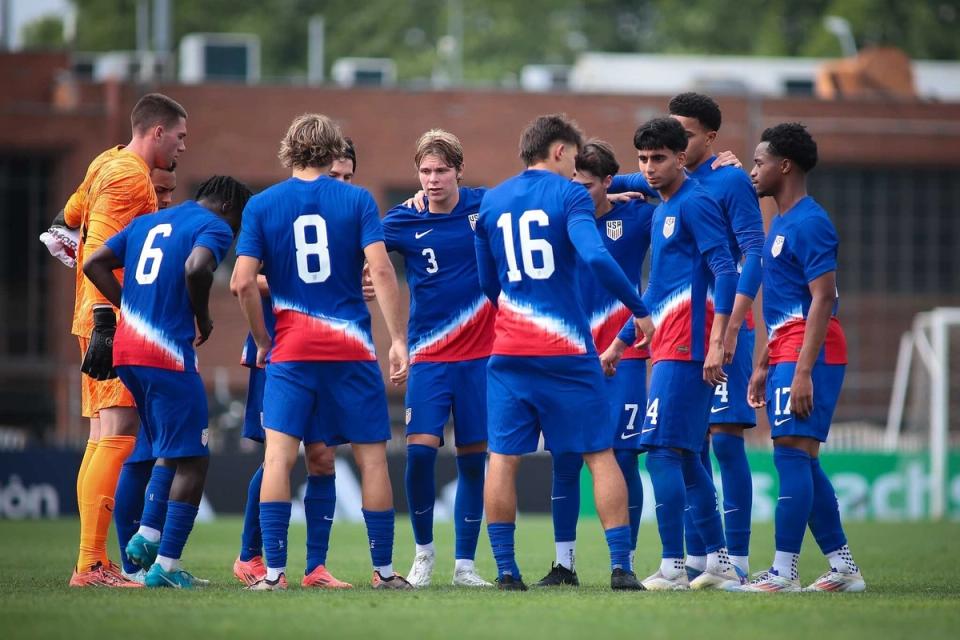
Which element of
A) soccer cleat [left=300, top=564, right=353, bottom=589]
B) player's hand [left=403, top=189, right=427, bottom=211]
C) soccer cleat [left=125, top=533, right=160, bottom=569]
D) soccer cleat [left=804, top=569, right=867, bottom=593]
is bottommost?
soccer cleat [left=804, top=569, right=867, bottom=593]

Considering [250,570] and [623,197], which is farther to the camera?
[623,197]

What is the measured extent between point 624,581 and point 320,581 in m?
1.81

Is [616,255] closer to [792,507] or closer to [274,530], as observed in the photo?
[792,507]

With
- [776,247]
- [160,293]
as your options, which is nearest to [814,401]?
[776,247]

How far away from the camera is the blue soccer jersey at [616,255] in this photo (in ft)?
31.2

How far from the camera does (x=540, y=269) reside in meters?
8.15

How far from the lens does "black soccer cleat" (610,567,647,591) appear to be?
812 centimetres

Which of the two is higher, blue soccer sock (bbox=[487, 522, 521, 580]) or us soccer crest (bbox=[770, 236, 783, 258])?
us soccer crest (bbox=[770, 236, 783, 258])

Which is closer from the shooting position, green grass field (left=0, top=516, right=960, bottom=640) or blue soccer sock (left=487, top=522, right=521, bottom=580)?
green grass field (left=0, top=516, right=960, bottom=640)

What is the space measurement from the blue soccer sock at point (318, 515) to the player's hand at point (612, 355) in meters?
1.85

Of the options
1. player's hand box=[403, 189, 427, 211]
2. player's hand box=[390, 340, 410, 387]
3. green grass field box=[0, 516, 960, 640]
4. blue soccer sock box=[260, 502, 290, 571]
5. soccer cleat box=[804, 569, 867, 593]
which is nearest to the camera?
green grass field box=[0, 516, 960, 640]

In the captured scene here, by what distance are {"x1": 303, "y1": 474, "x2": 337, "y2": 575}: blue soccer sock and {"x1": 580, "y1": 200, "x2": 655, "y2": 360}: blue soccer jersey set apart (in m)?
2.11

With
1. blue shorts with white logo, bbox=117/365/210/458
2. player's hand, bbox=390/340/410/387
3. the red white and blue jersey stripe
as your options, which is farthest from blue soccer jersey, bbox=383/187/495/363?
the red white and blue jersey stripe

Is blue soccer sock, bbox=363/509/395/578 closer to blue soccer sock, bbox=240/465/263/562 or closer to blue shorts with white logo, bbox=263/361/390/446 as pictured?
blue shorts with white logo, bbox=263/361/390/446
